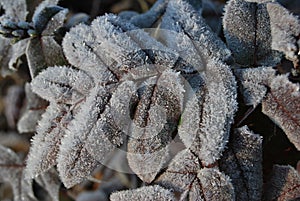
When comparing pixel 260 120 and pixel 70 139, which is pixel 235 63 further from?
pixel 70 139

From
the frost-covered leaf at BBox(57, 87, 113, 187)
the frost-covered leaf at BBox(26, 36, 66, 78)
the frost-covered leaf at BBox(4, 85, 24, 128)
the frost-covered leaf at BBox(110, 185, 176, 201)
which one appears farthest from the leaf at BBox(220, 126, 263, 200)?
the frost-covered leaf at BBox(4, 85, 24, 128)

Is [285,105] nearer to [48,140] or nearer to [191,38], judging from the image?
[191,38]

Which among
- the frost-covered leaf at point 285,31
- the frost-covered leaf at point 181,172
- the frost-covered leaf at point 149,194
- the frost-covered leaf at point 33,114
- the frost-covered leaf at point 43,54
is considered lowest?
the frost-covered leaf at point 33,114

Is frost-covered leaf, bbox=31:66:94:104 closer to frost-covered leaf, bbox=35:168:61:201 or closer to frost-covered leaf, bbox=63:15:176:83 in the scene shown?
frost-covered leaf, bbox=63:15:176:83

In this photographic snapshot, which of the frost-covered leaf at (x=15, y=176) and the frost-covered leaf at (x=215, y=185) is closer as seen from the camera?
the frost-covered leaf at (x=215, y=185)

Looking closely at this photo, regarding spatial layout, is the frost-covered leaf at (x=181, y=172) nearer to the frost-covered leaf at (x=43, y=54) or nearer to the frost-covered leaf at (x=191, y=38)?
the frost-covered leaf at (x=191, y=38)

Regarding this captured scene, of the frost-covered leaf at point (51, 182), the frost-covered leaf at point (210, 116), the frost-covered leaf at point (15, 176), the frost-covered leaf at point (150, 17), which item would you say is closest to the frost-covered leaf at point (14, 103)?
the frost-covered leaf at point (15, 176)

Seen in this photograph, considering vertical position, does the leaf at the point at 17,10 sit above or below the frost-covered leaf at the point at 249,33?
below

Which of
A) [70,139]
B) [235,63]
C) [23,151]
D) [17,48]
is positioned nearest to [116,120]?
[70,139]
